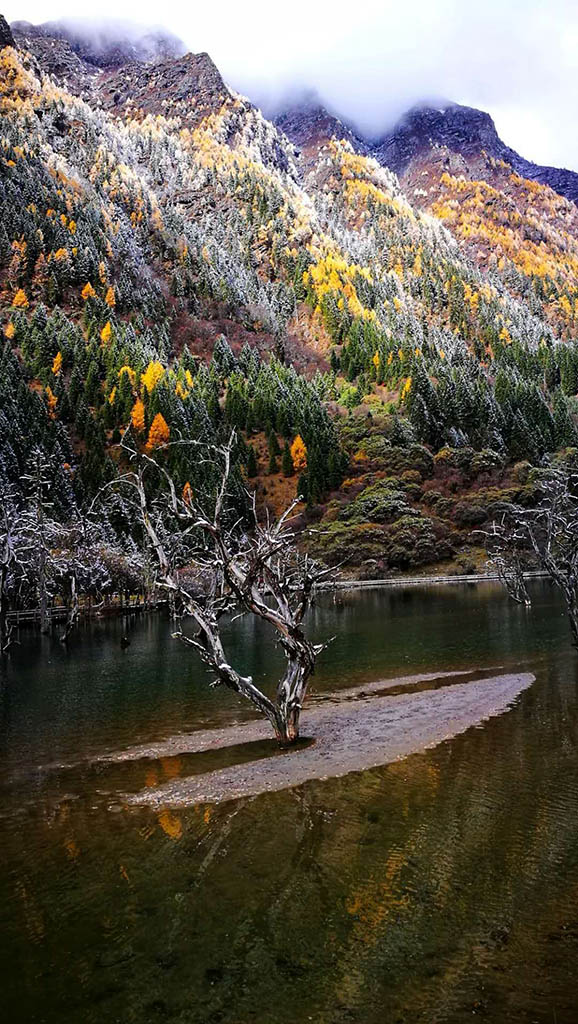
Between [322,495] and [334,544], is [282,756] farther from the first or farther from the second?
[322,495]

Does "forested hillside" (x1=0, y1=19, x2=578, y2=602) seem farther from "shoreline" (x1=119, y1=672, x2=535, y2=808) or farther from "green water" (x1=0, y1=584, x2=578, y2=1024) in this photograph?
"green water" (x1=0, y1=584, x2=578, y2=1024)

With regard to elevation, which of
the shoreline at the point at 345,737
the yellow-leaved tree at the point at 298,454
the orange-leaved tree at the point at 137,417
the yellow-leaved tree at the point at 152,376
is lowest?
the shoreline at the point at 345,737

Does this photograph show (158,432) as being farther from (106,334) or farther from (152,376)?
(106,334)

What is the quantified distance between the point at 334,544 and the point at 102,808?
91.3m

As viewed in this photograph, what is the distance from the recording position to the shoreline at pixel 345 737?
1463 cm

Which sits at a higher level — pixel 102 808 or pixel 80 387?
pixel 80 387

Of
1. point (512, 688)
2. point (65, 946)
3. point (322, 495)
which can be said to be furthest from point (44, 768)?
point (322, 495)

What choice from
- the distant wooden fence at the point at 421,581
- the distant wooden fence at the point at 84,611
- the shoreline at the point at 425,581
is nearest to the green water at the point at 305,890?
the distant wooden fence at the point at 84,611

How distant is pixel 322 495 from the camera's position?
122750 mm

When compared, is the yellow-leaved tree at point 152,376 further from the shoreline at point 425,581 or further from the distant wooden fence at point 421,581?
the distant wooden fence at point 421,581

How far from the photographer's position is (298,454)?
131m

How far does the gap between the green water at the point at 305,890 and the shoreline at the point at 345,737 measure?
2.28 ft

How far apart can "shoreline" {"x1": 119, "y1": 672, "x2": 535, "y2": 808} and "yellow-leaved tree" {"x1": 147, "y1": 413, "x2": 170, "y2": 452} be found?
109527mm

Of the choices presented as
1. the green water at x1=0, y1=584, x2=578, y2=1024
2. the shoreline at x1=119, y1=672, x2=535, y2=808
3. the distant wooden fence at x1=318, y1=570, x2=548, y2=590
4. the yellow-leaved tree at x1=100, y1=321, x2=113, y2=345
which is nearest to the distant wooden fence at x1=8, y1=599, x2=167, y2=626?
the distant wooden fence at x1=318, y1=570, x2=548, y2=590
